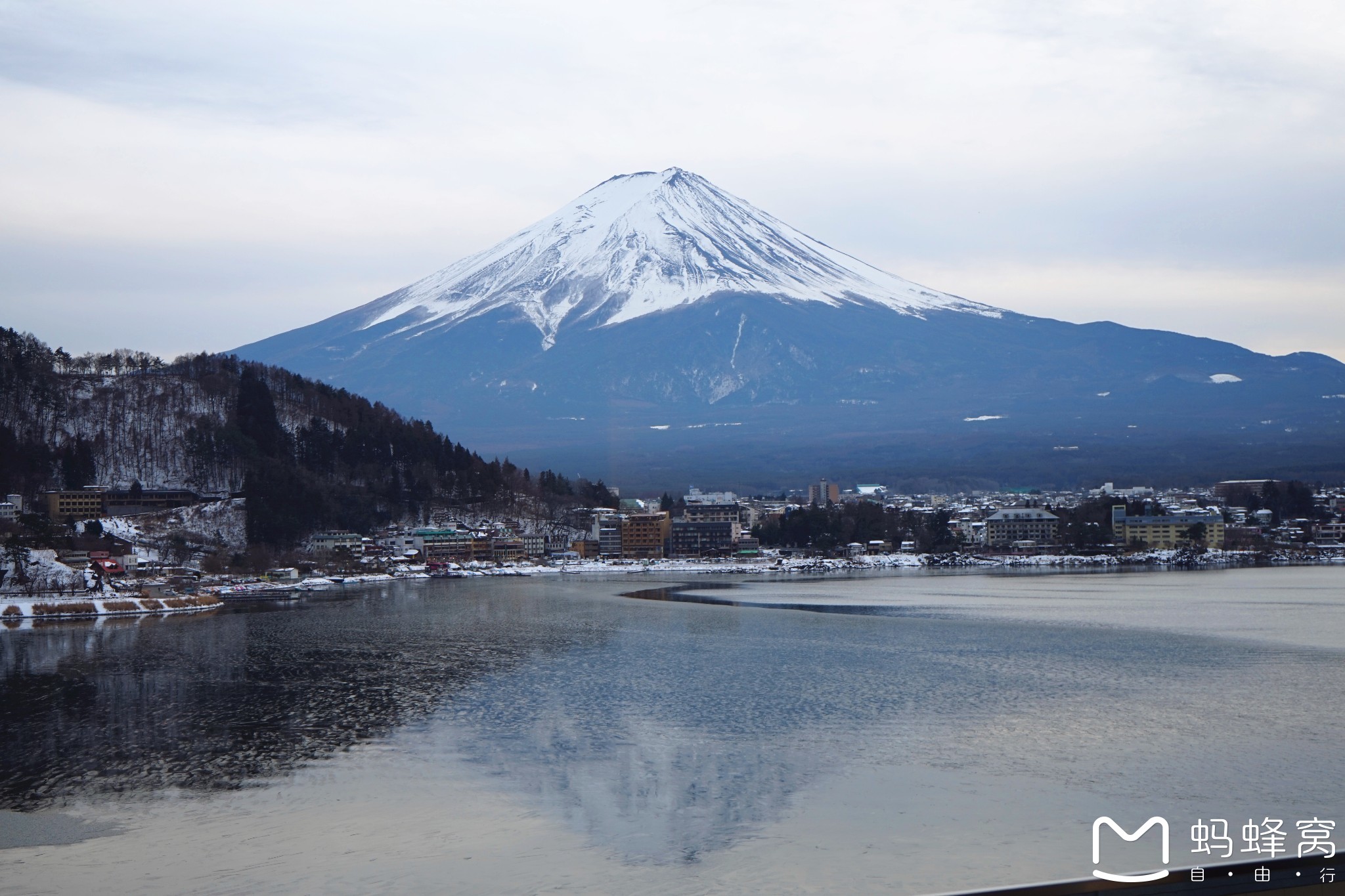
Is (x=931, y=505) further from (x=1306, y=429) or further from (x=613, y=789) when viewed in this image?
(x=613, y=789)

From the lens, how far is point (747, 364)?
415 feet

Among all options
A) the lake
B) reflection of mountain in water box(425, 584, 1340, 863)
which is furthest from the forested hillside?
reflection of mountain in water box(425, 584, 1340, 863)

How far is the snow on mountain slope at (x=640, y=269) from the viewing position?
130 metres

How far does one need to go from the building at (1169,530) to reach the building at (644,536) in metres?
20.1

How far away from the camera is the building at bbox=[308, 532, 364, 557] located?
45.3 metres

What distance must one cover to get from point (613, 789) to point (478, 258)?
141048mm

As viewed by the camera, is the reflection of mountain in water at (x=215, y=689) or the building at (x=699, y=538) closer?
the reflection of mountain in water at (x=215, y=689)

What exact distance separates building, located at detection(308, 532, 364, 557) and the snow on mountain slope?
78.3 meters

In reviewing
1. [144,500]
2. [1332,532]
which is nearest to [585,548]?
[144,500]

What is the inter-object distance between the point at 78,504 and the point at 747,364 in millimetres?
88596

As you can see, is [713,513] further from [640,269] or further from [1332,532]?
[640,269]

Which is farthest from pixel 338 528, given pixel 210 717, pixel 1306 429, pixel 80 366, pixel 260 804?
pixel 1306 429

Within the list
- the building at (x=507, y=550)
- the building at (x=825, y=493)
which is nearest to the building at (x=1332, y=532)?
the building at (x=825, y=493)

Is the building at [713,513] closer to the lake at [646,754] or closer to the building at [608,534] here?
the building at [608,534]
